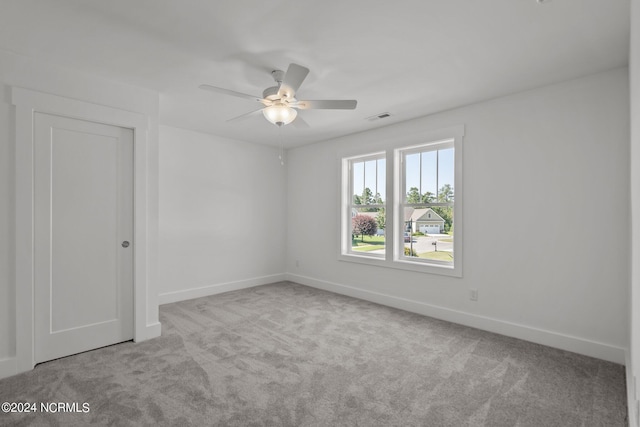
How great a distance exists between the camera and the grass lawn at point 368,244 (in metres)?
4.92

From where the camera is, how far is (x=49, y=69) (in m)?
2.76

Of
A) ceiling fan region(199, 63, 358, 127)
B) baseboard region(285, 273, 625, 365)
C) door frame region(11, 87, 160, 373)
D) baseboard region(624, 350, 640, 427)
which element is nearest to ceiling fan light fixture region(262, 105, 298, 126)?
ceiling fan region(199, 63, 358, 127)

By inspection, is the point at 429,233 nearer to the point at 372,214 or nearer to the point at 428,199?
the point at 428,199

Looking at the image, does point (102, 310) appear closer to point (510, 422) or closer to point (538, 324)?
point (510, 422)

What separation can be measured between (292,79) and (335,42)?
0.43 metres

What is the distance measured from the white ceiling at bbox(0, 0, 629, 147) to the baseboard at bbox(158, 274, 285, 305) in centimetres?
281

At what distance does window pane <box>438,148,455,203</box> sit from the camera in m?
4.02

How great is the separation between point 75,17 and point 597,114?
4.19 meters

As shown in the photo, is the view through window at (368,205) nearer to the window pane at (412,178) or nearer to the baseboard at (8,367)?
the window pane at (412,178)

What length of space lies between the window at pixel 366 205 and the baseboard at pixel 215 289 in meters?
1.63

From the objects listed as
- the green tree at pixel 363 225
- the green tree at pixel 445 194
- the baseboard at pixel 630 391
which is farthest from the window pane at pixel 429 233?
the baseboard at pixel 630 391

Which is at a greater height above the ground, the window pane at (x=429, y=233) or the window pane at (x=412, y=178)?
the window pane at (x=412, y=178)

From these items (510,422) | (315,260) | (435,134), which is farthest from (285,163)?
(510,422)

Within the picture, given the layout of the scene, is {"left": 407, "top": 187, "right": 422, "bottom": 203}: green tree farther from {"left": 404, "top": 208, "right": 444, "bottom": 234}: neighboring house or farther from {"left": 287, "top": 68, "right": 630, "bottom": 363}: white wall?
{"left": 287, "top": 68, "right": 630, "bottom": 363}: white wall
